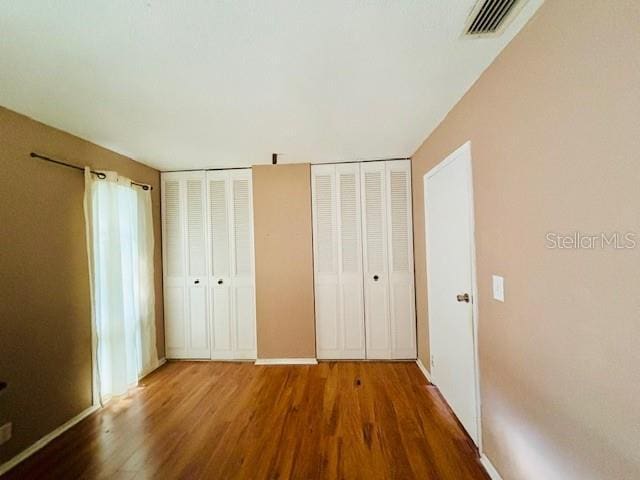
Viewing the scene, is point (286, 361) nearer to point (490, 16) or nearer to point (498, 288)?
point (498, 288)

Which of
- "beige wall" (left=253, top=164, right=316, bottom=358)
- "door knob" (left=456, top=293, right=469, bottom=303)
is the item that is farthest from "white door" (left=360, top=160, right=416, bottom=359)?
"door knob" (left=456, top=293, right=469, bottom=303)

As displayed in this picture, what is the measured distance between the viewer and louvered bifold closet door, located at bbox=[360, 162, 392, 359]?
Result: 292 cm

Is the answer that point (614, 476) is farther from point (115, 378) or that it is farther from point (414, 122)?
point (115, 378)

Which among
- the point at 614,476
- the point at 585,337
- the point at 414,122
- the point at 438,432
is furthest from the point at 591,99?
the point at 438,432

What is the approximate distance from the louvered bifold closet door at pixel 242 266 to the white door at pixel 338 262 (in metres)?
0.78

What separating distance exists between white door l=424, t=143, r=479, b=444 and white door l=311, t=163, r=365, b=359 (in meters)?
0.80

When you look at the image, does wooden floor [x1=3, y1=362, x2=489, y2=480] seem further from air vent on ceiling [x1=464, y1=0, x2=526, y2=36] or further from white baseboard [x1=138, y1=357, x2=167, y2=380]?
air vent on ceiling [x1=464, y1=0, x2=526, y2=36]

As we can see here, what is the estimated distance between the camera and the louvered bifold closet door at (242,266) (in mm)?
3066

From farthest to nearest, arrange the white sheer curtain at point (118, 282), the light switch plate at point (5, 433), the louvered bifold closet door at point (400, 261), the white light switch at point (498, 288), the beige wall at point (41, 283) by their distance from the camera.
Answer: the louvered bifold closet door at point (400, 261), the white sheer curtain at point (118, 282), the beige wall at point (41, 283), the light switch plate at point (5, 433), the white light switch at point (498, 288)

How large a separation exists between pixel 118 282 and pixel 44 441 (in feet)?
3.81

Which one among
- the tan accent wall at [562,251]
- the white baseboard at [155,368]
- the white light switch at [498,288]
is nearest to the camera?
the tan accent wall at [562,251]

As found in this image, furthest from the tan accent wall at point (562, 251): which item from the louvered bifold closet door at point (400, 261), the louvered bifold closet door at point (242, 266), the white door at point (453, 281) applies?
the louvered bifold closet door at point (242, 266)

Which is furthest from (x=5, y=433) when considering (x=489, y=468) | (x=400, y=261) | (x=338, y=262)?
(x=400, y=261)

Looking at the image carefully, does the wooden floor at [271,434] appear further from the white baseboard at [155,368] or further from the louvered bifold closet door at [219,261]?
the louvered bifold closet door at [219,261]
